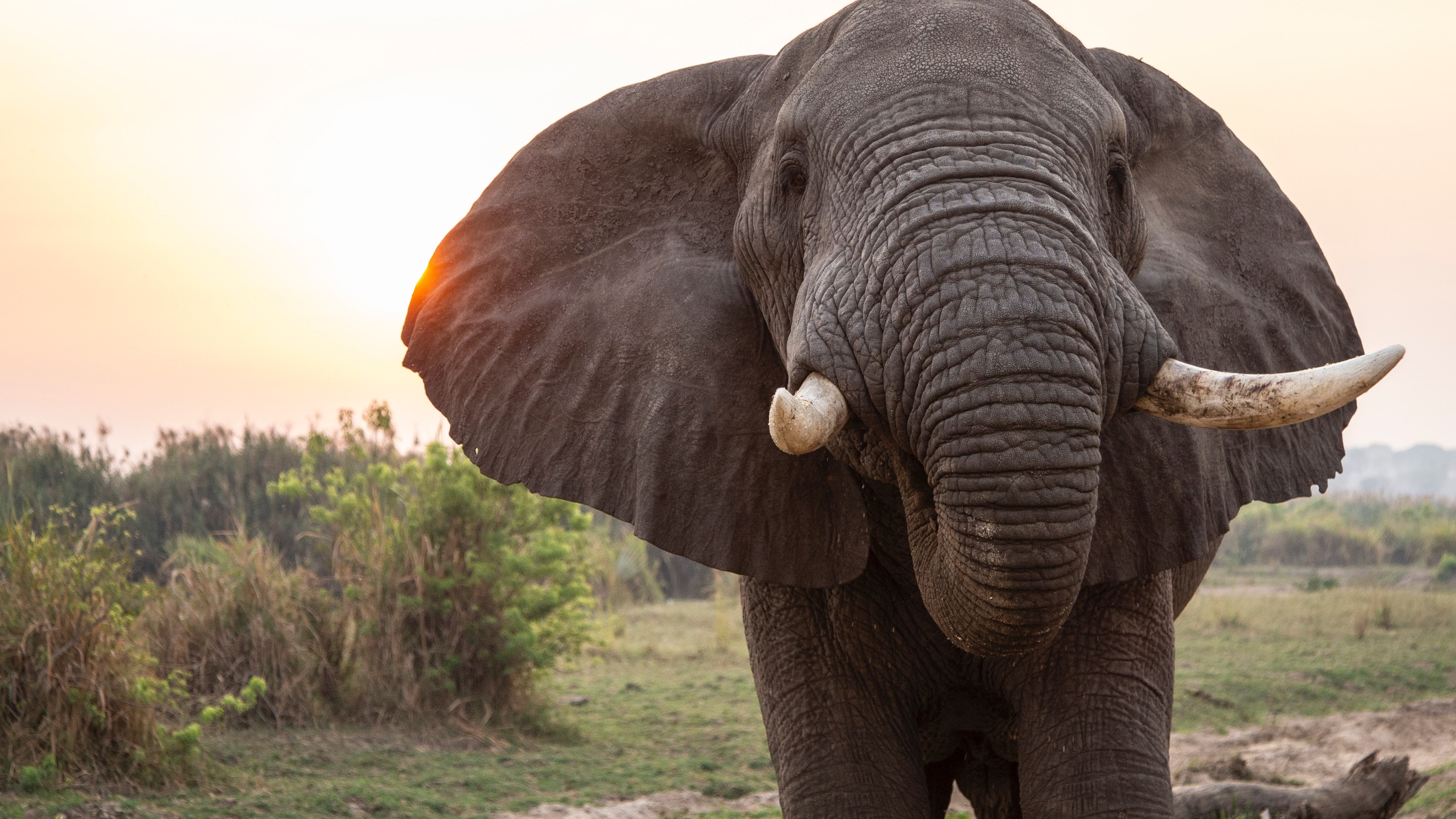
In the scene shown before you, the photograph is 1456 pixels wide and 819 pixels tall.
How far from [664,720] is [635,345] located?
7.58 m

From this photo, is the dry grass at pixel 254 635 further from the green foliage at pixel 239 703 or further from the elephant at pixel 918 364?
the elephant at pixel 918 364

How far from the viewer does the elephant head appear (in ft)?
9.95

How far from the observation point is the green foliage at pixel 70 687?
736cm

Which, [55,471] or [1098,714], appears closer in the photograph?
[1098,714]

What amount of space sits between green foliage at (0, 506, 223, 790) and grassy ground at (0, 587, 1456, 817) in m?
Result: 0.26

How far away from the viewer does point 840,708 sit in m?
4.20

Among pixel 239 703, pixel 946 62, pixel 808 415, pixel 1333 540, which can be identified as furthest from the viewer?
pixel 1333 540

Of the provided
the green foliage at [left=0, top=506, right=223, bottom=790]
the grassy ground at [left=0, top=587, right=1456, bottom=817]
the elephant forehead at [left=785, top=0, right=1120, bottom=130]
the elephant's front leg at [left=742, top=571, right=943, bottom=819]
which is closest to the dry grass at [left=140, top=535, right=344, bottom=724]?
the grassy ground at [left=0, top=587, right=1456, bottom=817]

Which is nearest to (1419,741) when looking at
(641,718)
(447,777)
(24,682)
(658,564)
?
(641,718)

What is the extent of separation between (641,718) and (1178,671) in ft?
17.1

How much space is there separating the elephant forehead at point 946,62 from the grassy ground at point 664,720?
4914 millimetres

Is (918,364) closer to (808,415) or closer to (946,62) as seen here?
(808,415)

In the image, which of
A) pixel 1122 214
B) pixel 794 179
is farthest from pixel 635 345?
pixel 1122 214

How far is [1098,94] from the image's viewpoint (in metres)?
3.57
